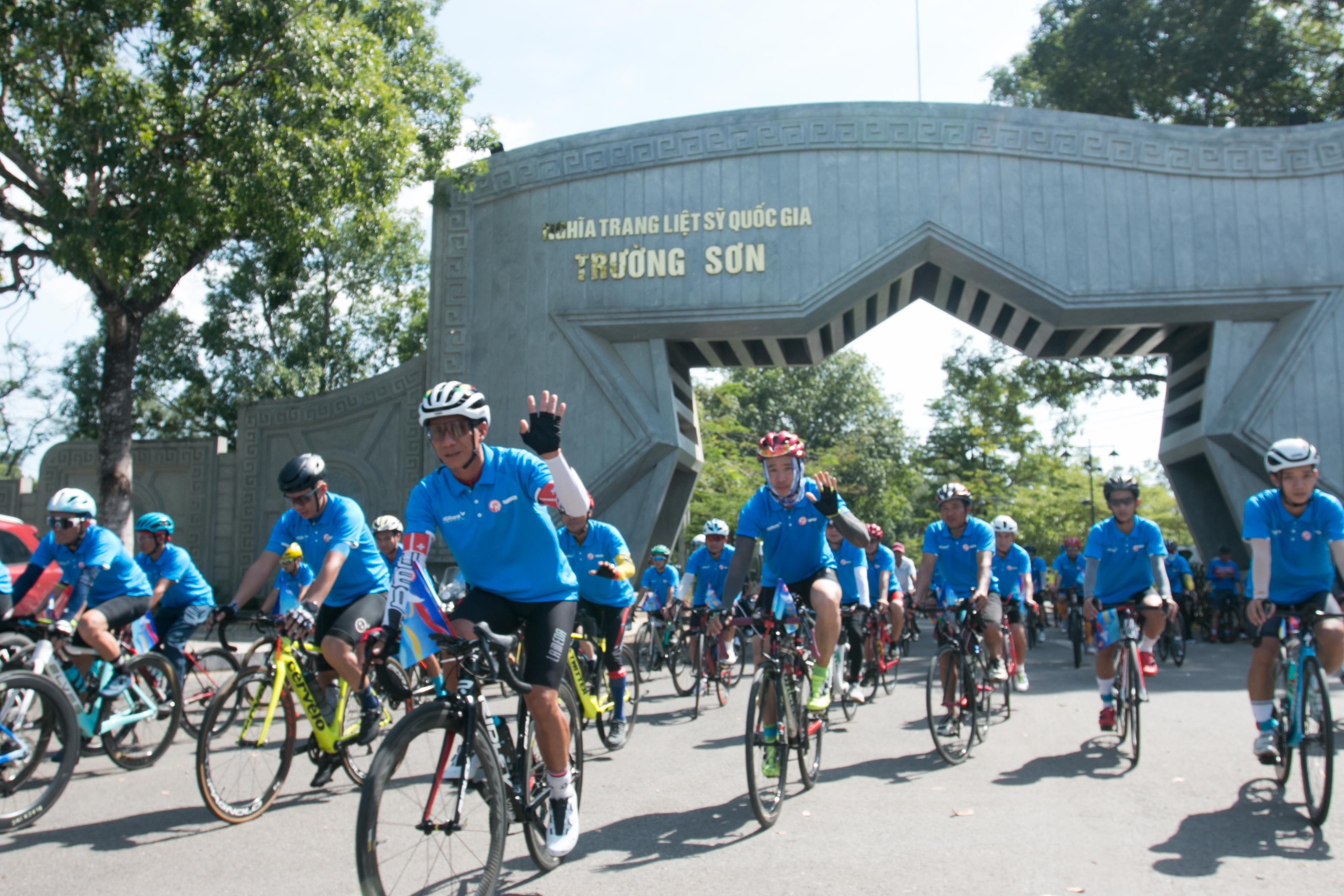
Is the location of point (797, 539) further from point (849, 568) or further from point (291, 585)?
point (291, 585)

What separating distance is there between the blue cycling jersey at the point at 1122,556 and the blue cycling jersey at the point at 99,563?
7287mm

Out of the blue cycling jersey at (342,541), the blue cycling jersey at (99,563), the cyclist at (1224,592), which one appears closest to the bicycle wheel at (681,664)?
the blue cycling jersey at (342,541)

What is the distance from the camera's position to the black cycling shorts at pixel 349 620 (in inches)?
261

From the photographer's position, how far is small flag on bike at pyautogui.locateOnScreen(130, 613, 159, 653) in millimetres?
8445

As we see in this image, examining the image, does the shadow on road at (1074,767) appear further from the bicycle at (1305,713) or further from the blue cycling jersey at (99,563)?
the blue cycling jersey at (99,563)

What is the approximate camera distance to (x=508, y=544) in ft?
15.4

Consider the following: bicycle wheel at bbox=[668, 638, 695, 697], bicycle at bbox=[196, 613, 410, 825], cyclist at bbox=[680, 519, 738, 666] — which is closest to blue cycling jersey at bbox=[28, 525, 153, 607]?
bicycle at bbox=[196, 613, 410, 825]

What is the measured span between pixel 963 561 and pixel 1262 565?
10.3 ft

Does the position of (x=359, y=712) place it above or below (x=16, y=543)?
below

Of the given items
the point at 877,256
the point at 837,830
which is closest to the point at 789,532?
the point at 837,830

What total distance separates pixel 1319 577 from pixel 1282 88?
29.6 m

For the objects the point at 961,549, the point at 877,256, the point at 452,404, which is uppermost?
the point at 877,256

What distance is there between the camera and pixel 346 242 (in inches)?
1334

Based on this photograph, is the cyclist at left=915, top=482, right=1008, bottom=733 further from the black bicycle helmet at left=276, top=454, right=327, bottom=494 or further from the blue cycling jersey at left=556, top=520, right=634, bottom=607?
the black bicycle helmet at left=276, top=454, right=327, bottom=494
